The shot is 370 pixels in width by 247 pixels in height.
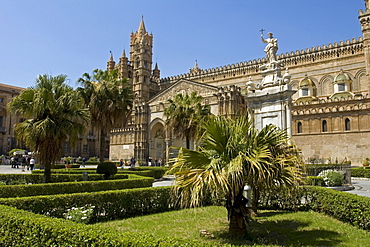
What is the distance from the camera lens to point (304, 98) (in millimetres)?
43719

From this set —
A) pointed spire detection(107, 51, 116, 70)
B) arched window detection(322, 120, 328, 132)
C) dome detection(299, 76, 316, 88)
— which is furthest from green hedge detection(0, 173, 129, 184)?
pointed spire detection(107, 51, 116, 70)

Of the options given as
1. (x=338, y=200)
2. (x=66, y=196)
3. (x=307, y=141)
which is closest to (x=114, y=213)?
(x=66, y=196)

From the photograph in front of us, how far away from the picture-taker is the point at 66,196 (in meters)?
9.22

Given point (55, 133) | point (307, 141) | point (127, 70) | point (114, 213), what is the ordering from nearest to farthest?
point (114, 213) → point (55, 133) → point (307, 141) → point (127, 70)

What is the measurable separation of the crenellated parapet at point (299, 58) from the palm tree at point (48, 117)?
116 ft

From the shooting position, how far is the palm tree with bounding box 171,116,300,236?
6477 millimetres

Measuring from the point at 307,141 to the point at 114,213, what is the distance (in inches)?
1311

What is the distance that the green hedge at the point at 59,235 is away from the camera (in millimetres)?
4751

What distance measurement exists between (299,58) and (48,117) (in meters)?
46.9

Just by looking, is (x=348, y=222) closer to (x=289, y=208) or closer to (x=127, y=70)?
(x=289, y=208)

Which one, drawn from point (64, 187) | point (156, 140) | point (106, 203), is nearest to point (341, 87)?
point (156, 140)

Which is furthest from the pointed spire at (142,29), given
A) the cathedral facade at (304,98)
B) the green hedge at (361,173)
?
the green hedge at (361,173)

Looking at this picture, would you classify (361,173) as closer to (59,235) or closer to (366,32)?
(366,32)

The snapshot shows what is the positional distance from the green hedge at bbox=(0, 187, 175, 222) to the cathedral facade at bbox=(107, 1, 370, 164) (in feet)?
67.7
